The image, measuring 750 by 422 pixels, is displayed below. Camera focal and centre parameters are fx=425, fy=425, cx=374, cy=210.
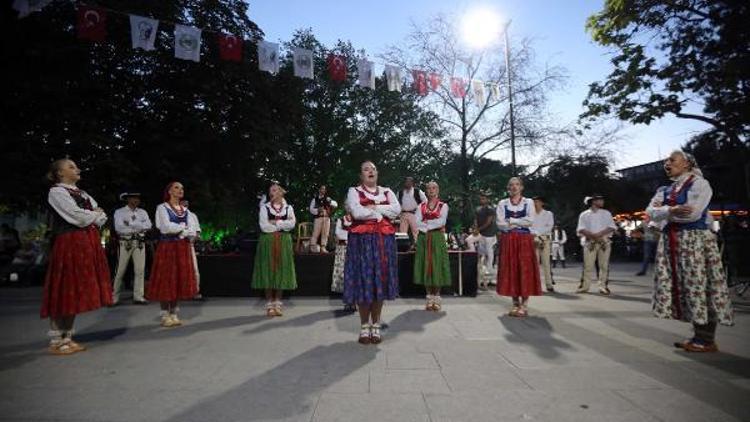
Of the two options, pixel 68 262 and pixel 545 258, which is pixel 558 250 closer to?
pixel 545 258

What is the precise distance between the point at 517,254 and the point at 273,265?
12.0 ft

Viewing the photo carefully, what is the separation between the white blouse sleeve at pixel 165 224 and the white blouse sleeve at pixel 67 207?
1308mm

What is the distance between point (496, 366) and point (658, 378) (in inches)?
47.1

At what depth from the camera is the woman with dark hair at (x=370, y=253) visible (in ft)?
15.2

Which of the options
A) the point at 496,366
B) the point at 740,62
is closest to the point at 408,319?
the point at 496,366

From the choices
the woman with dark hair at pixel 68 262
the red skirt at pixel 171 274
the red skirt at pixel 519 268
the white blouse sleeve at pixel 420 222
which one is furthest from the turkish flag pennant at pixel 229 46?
the red skirt at pixel 519 268

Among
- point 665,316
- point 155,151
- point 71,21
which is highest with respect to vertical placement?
point 71,21

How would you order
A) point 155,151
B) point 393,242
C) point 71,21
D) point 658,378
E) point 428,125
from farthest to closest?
point 428,125 < point 155,151 < point 71,21 < point 393,242 < point 658,378

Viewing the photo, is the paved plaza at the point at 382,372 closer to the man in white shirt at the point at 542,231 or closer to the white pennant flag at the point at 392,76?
the man in white shirt at the point at 542,231

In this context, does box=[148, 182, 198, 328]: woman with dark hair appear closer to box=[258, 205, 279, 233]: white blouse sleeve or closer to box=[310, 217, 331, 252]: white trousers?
box=[258, 205, 279, 233]: white blouse sleeve

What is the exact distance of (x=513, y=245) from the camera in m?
6.27

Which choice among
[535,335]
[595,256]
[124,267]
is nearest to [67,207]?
[124,267]

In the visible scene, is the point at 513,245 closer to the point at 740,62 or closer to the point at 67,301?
the point at 67,301

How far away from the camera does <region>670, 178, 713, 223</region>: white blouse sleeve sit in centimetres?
409
